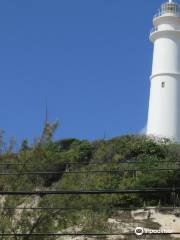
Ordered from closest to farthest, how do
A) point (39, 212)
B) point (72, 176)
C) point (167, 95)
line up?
point (39, 212)
point (72, 176)
point (167, 95)

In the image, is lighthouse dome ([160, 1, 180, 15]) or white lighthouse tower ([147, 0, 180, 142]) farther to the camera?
lighthouse dome ([160, 1, 180, 15])

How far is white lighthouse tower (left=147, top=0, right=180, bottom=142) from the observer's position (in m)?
38.9

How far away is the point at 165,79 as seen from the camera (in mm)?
39781

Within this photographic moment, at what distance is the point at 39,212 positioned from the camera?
14.2 m

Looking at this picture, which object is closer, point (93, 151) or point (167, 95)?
point (93, 151)

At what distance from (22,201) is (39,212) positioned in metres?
0.51

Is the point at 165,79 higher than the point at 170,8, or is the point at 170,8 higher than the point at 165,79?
the point at 170,8

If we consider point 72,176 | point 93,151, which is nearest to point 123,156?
point 93,151

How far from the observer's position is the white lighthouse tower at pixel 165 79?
128 ft

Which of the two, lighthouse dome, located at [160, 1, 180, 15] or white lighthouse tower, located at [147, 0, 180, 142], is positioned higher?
lighthouse dome, located at [160, 1, 180, 15]

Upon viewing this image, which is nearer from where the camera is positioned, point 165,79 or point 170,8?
point 165,79

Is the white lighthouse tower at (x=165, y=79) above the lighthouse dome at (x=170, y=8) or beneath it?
beneath

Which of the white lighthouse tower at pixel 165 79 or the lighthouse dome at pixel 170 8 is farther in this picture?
the lighthouse dome at pixel 170 8

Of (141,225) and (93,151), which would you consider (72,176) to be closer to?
(141,225)
